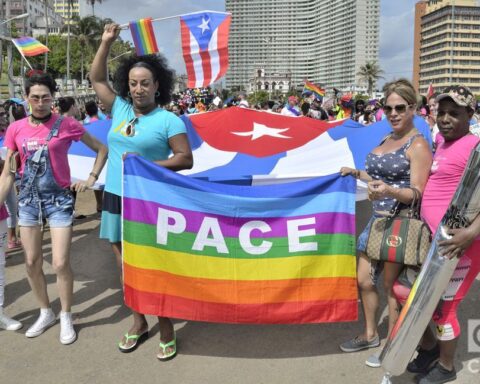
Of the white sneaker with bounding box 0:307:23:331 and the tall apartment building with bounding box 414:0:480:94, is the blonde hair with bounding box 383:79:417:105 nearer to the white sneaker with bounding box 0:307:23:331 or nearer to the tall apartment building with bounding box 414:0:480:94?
the white sneaker with bounding box 0:307:23:331

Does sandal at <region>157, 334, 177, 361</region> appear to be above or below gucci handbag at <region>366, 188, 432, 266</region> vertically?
below

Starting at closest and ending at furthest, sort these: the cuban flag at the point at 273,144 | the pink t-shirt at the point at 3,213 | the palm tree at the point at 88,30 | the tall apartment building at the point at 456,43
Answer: the pink t-shirt at the point at 3,213
the cuban flag at the point at 273,144
the palm tree at the point at 88,30
the tall apartment building at the point at 456,43

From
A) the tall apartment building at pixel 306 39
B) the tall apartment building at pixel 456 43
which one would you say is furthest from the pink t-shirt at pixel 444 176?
the tall apartment building at pixel 306 39

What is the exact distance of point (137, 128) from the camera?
298cm

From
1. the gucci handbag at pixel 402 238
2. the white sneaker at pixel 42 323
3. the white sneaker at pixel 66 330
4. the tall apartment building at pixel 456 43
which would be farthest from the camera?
the tall apartment building at pixel 456 43

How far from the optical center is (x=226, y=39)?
5246mm

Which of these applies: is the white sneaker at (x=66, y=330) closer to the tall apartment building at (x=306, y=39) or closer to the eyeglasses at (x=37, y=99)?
the eyeglasses at (x=37, y=99)

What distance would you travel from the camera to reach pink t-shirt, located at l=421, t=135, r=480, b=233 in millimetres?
2492

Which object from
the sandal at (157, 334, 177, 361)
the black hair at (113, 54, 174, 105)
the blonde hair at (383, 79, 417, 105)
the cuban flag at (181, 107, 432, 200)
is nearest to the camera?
the blonde hair at (383, 79, 417, 105)

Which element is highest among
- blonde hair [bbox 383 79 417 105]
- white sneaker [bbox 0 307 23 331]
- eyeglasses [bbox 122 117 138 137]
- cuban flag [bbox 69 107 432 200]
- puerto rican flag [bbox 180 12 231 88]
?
puerto rican flag [bbox 180 12 231 88]

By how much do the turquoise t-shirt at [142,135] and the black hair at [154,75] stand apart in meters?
0.21

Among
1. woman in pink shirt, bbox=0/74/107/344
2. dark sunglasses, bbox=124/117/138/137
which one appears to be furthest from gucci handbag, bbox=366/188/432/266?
woman in pink shirt, bbox=0/74/107/344

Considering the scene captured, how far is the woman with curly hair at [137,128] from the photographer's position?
2975mm

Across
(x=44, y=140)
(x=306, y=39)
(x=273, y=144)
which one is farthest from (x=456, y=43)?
(x=44, y=140)
